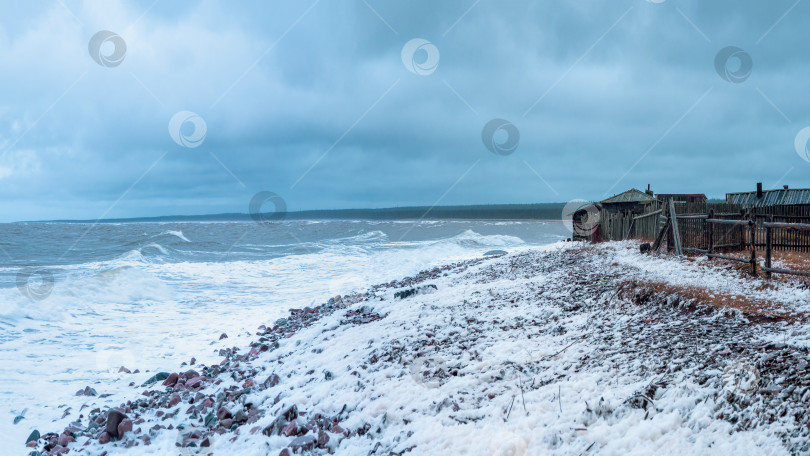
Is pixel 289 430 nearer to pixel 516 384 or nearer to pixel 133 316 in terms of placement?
pixel 516 384

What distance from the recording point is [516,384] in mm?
5047

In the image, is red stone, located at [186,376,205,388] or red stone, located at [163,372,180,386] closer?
red stone, located at [186,376,205,388]

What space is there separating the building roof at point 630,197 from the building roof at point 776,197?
419 cm

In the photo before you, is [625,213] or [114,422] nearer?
[114,422]

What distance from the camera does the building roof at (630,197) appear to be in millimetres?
26562

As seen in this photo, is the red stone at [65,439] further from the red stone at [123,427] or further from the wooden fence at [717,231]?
the wooden fence at [717,231]

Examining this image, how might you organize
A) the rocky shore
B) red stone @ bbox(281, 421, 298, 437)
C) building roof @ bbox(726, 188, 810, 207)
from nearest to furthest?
the rocky shore, red stone @ bbox(281, 421, 298, 437), building roof @ bbox(726, 188, 810, 207)

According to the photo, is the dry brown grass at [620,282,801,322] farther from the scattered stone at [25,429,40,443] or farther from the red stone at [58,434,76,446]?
the scattered stone at [25,429,40,443]

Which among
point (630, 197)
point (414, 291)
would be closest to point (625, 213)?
point (630, 197)

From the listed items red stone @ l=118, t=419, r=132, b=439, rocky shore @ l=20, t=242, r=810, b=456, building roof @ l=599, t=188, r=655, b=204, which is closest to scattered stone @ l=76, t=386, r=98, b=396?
rocky shore @ l=20, t=242, r=810, b=456

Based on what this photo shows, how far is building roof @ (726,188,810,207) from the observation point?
2272 cm

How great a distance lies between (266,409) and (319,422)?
118 cm

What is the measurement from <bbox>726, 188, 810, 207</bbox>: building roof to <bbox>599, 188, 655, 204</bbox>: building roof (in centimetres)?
419

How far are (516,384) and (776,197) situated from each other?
27.7 metres
